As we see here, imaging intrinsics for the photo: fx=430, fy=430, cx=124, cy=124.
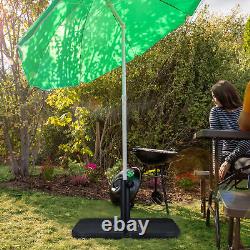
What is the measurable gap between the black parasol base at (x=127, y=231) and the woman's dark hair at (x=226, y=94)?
1613mm

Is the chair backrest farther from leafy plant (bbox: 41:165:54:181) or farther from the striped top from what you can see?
leafy plant (bbox: 41:165:54:181)

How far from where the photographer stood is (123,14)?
340cm

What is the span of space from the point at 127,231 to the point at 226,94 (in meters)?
2.01

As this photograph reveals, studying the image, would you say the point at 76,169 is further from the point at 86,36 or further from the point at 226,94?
the point at 86,36

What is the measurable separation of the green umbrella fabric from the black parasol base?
41.8 inches

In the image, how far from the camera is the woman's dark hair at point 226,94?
13.6ft

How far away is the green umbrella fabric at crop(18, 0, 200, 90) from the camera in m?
2.98

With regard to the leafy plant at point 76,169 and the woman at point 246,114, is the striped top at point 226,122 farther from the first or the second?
the leafy plant at point 76,169

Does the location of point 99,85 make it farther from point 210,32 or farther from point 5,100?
point 210,32

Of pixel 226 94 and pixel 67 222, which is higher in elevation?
pixel 226 94

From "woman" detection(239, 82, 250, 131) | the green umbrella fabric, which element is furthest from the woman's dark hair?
"woman" detection(239, 82, 250, 131)

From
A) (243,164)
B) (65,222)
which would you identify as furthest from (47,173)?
(243,164)

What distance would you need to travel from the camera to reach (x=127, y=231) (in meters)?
2.72

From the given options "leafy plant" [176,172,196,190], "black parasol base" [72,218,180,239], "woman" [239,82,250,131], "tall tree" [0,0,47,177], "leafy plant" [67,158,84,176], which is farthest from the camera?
"leafy plant" [67,158,84,176]
